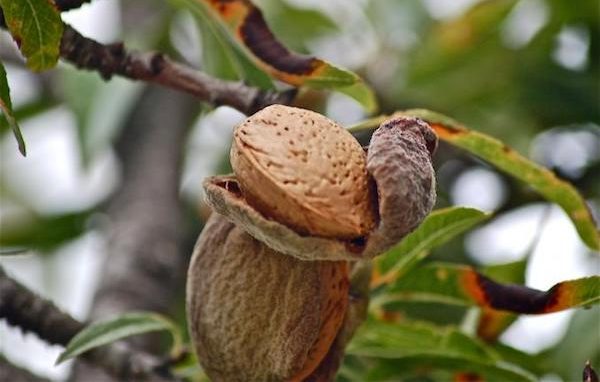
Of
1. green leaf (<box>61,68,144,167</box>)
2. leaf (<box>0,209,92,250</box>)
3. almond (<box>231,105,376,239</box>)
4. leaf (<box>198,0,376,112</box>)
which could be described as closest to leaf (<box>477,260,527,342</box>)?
leaf (<box>198,0,376,112</box>)

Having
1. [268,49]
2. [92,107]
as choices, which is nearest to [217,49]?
[268,49]

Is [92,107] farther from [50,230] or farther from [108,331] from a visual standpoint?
[108,331]

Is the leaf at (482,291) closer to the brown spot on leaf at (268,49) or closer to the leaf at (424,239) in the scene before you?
the leaf at (424,239)

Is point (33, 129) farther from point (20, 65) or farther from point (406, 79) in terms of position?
point (406, 79)

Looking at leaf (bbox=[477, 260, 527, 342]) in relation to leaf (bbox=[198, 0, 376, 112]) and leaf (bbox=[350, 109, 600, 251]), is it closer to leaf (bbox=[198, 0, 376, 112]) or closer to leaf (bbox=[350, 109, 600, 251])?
leaf (bbox=[350, 109, 600, 251])

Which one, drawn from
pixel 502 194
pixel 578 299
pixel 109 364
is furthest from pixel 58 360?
pixel 502 194

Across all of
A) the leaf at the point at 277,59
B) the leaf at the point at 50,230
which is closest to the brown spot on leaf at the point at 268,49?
the leaf at the point at 277,59

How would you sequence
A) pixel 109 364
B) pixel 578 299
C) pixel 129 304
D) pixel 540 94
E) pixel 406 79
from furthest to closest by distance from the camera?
pixel 406 79 < pixel 540 94 < pixel 129 304 < pixel 109 364 < pixel 578 299
